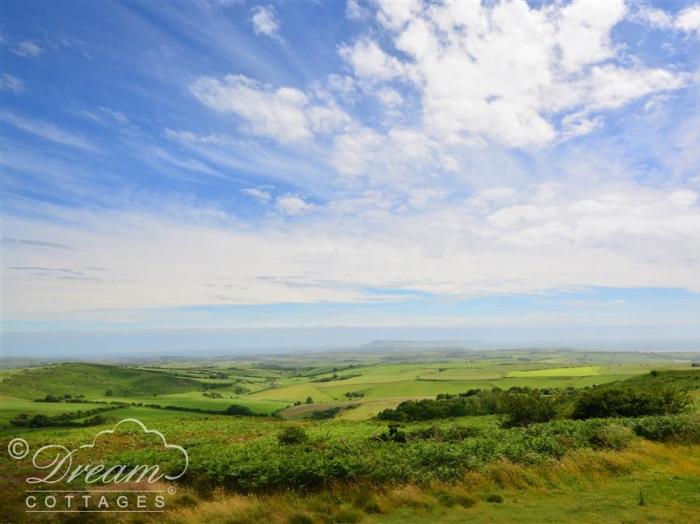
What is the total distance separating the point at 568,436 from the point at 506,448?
432 centimetres

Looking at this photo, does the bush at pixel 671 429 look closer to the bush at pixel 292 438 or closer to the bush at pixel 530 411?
the bush at pixel 530 411

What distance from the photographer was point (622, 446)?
20.0 metres

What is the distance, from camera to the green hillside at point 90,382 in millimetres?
145625

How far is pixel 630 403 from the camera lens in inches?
1200

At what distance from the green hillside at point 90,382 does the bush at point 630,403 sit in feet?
517

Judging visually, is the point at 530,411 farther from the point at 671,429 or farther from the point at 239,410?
the point at 239,410

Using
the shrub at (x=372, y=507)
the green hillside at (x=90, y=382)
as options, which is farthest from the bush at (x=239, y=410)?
the shrub at (x=372, y=507)

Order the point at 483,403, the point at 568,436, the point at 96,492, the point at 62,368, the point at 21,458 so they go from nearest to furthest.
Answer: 1. the point at 96,492
2. the point at 568,436
3. the point at 21,458
4. the point at 483,403
5. the point at 62,368

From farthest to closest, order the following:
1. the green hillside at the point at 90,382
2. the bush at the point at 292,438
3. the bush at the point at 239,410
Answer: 1. the green hillside at the point at 90,382
2. the bush at the point at 239,410
3. the bush at the point at 292,438

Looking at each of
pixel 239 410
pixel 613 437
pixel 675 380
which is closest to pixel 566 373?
pixel 675 380

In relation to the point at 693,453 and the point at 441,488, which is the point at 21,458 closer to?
the point at 441,488

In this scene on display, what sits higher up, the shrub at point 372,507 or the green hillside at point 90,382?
the shrub at point 372,507

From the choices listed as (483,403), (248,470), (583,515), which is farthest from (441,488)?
(483,403)

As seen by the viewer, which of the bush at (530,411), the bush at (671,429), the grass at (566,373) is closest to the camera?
the bush at (671,429)
